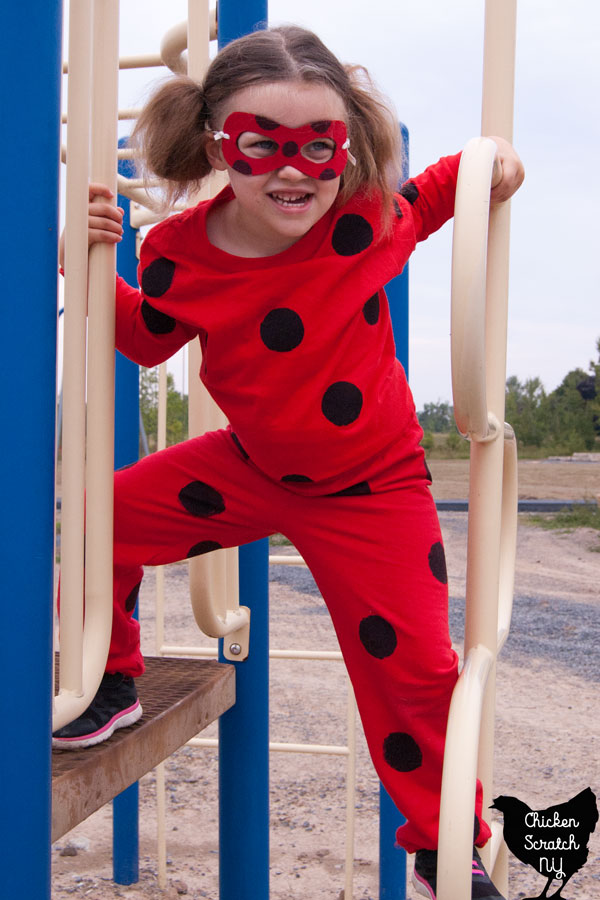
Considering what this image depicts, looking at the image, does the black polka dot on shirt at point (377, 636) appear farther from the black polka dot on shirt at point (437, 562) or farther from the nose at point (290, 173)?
the nose at point (290, 173)

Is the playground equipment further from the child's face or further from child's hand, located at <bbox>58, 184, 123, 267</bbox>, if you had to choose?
the child's face

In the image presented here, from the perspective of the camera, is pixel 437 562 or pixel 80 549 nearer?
pixel 80 549

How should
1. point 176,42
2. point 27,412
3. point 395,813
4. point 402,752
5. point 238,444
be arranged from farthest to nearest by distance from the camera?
point 395,813 → point 176,42 → point 238,444 → point 402,752 → point 27,412

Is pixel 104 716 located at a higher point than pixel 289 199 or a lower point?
lower

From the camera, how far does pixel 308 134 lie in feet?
4.46

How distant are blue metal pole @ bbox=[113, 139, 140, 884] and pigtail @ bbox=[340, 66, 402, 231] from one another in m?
1.30

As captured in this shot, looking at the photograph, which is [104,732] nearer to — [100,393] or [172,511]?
[172,511]

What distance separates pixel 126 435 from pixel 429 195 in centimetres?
153

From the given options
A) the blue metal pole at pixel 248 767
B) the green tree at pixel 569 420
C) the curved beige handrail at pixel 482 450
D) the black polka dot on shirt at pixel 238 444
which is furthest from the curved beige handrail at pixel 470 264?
the green tree at pixel 569 420

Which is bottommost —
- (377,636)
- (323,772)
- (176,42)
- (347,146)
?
(323,772)

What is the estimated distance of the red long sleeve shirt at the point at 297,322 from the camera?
58.3 inches

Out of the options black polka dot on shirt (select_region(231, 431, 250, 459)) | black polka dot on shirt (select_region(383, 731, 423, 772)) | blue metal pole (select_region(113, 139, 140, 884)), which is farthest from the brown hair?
blue metal pole (select_region(113, 139, 140, 884))

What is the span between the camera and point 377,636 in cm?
146

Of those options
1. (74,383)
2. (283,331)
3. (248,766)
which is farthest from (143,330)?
(248,766)
